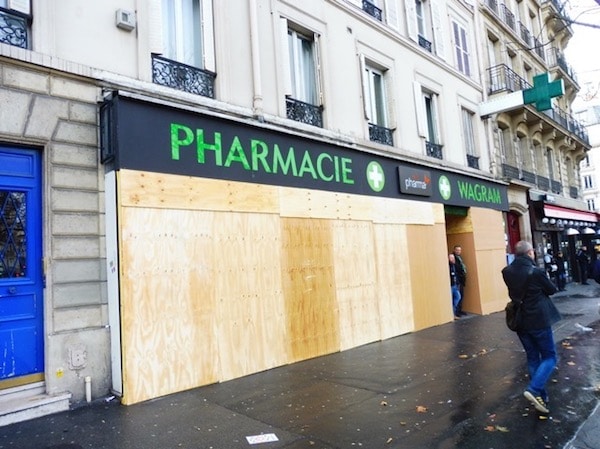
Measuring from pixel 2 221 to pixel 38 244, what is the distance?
0.45 m

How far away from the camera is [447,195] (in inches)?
449

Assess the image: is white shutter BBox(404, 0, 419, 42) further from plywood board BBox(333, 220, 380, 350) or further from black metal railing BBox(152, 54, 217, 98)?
black metal railing BBox(152, 54, 217, 98)

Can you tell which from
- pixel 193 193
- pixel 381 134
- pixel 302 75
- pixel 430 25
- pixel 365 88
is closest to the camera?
pixel 193 193

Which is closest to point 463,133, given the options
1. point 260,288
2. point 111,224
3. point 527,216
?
point 527,216

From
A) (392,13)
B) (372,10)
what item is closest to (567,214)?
(392,13)

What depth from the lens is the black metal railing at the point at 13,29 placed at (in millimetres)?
4980

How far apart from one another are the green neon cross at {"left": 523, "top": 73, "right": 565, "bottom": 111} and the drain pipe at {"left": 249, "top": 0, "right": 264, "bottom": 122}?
9485mm

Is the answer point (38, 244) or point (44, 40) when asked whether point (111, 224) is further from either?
point (44, 40)

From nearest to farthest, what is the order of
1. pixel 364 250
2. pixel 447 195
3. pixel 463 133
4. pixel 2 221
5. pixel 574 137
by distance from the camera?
pixel 2 221 → pixel 364 250 → pixel 447 195 → pixel 463 133 → pixel 574 137

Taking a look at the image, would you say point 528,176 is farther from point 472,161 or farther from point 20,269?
point 20,269

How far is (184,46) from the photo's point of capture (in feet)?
22.4

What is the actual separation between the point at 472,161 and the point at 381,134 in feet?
16.0

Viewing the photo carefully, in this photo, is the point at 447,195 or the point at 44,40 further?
A: the point at 447,195

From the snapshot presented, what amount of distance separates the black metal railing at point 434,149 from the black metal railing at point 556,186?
9.99 m
